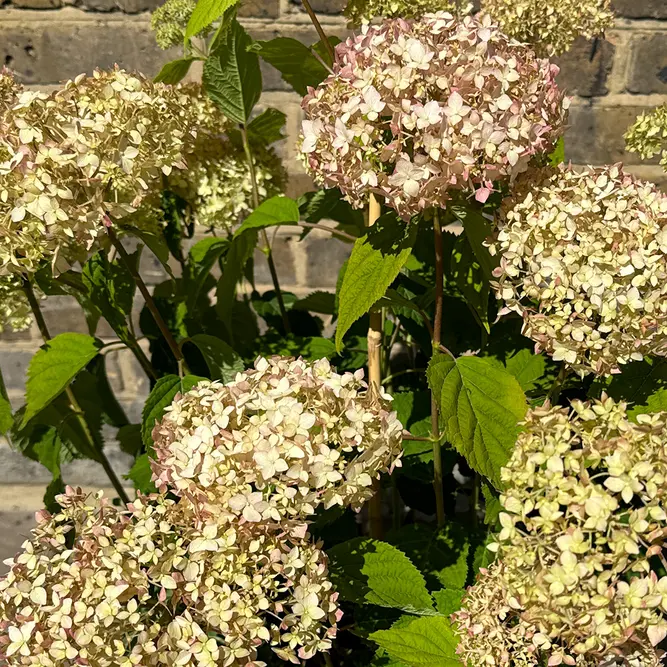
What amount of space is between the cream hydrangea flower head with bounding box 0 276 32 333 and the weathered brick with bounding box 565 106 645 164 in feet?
3.07

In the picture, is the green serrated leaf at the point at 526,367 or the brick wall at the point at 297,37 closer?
the green serrated leaf at the point at 526,367

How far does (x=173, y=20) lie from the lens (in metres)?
0.82

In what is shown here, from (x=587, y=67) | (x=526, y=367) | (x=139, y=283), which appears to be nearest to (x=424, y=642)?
(x=526, y=367)

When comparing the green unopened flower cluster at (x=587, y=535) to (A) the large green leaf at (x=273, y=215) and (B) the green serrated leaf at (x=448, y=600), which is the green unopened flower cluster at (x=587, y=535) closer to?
(B) the green serrated leaf at (x=448, y=600)

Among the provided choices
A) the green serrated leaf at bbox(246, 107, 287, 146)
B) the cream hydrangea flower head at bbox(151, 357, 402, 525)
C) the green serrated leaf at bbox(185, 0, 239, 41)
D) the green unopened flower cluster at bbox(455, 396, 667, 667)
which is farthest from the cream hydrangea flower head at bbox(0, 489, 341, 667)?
the green serrated leaf at bbox(246, 107, 287, 146)

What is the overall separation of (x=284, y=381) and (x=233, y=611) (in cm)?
17

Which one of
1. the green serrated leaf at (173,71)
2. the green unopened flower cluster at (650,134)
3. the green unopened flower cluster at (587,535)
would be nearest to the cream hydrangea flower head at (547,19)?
the green unopened flower cluster at (650,134)

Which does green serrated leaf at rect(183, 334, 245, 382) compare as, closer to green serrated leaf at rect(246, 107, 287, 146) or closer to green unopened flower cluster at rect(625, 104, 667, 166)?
green serrated leaf at rect(246, 107, 287, 146)

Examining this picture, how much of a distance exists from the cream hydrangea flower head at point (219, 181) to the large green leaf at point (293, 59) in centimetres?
16

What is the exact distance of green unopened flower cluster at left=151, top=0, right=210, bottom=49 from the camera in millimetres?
795

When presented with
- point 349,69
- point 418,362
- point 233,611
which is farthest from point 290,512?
point 418,362

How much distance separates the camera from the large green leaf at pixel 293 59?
656 millimetres

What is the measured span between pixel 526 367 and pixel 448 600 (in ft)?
0.85

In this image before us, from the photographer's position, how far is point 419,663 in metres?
0.49
